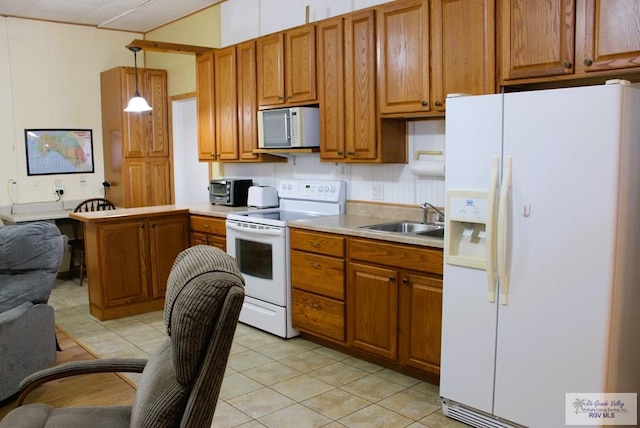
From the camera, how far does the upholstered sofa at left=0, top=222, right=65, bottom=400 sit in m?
3.01

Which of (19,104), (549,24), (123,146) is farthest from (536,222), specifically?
(19,104)

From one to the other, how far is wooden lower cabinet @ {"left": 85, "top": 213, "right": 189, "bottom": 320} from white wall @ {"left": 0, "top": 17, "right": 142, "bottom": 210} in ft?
6.17

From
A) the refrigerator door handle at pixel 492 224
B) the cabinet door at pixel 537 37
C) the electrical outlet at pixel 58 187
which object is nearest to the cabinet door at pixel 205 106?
the electrical outlet at pixel 58 187

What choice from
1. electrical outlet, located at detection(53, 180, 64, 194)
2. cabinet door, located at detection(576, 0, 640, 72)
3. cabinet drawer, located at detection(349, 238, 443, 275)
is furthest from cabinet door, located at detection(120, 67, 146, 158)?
cabinet door, located at detection(576, 0, 640, 72)

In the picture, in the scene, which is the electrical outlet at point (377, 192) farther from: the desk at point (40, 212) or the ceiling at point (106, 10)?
the desk at point (40, 212)

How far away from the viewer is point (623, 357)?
2430mm

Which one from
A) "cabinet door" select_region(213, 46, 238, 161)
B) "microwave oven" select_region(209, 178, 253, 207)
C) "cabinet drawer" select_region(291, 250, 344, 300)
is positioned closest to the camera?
"cabinet drawer" select_region(291, 250, 344, 300)

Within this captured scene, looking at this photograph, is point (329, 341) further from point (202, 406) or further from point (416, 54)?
point (202, 406)

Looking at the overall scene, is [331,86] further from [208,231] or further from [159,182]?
[159,182]

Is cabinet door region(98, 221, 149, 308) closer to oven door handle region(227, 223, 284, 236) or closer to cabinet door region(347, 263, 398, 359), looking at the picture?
oven door handle region(227, 223, 284, 236)

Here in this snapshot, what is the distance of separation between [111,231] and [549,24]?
11.5ft

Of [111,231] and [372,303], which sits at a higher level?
[111,231]

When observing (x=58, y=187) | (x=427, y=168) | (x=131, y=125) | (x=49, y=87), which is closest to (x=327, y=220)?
(x=427, y=168)

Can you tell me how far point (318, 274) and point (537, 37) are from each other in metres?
1.94
